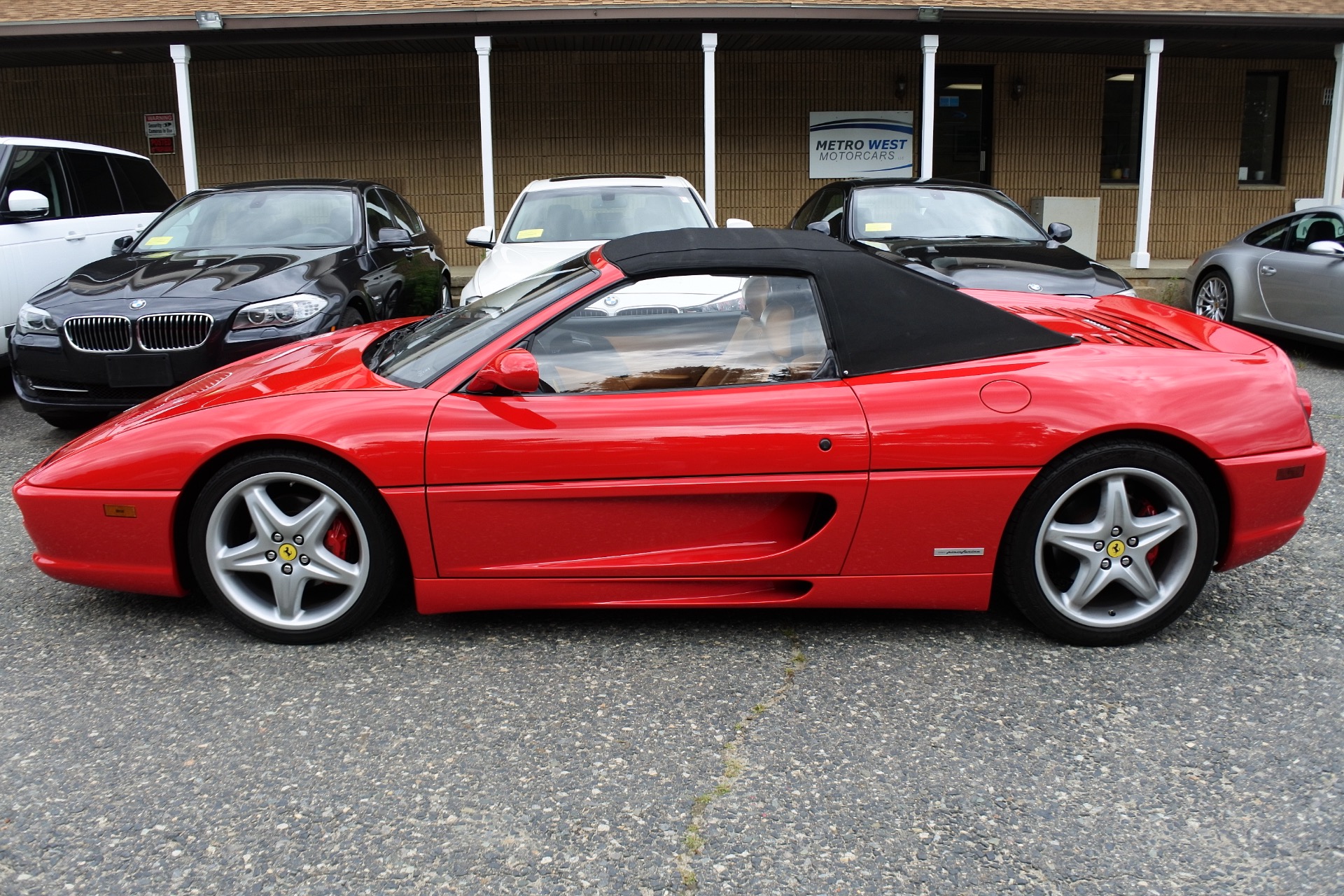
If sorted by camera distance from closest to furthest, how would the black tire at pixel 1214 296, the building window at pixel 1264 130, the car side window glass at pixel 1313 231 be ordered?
the car side window glass at pixel 1313 231 → the black tire at pixel 1214 296 → the building window at pixel 1264 130

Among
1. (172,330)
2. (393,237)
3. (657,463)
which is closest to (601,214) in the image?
(393,237)

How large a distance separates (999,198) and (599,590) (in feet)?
21.1

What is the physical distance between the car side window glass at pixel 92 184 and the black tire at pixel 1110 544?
301 inches

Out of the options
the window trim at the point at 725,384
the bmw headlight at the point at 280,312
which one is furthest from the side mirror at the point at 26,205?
the window trim at the point at 725,384

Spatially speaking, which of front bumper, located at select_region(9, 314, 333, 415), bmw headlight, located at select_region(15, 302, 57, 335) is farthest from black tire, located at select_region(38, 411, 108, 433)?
bmw headlight, located at select_region(15, 302, 57, 335)

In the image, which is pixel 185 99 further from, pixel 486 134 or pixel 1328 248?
pixel 1328 248

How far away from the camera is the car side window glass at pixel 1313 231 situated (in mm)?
8320

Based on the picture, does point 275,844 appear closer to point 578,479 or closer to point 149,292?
point 578,479

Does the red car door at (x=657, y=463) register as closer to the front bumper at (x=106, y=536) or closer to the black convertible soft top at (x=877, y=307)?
the black convertible soft top at (x=877, y=307)

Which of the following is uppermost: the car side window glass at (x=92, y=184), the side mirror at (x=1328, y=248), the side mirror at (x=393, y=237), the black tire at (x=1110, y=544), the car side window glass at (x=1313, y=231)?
the car side window glass at (x=92, y=184)

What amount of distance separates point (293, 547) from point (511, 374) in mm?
896

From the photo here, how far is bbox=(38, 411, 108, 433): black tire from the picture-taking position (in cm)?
616

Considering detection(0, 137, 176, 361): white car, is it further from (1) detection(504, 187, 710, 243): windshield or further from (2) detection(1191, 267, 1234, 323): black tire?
(2) detection(1191, 267, 1234, 323): black tire

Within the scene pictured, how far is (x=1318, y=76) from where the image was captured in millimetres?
14703
